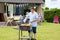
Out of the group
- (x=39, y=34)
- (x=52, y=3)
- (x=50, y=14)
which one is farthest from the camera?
(x=52, y=3)

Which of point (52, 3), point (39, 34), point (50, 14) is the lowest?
point (39, 34)

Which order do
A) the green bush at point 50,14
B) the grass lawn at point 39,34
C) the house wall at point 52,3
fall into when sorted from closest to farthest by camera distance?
the grass lawn at point 39,34 → the green bush at point 50,14 → the house wall at point 52,3

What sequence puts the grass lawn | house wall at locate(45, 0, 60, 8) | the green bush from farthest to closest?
house wall at locate(45, 0, 60, 8), the green bush, the grass lawn

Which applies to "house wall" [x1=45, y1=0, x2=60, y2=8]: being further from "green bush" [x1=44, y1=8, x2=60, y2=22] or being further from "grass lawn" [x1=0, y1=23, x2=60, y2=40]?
"grass lawn" [x1=0, y1=23, x2=60, y2=40]

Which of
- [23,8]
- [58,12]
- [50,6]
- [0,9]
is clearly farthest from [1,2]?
[50,6]

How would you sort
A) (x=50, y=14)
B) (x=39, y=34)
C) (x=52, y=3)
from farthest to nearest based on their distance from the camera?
(x=52, y=3) < (x=50, y=14) < (x=39, y=34)

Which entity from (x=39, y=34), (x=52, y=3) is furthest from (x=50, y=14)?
(x=39, y=34)

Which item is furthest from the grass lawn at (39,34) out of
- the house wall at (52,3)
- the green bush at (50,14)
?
the house wall at (52,3)

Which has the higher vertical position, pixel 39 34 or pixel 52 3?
pixel 52 3

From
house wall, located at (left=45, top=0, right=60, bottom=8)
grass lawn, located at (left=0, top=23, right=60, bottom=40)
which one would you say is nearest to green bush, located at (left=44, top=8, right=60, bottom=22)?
house wall, located at (left=45, top=0, right=60, bottom=8)

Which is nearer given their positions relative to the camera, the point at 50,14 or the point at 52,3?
the point at 50,14

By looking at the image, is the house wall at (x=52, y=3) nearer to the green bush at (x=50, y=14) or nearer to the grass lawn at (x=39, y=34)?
the green bush at (x=50, y=14)

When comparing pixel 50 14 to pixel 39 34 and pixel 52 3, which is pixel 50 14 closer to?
pixel 52 3

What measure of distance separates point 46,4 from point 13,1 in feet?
44.7
